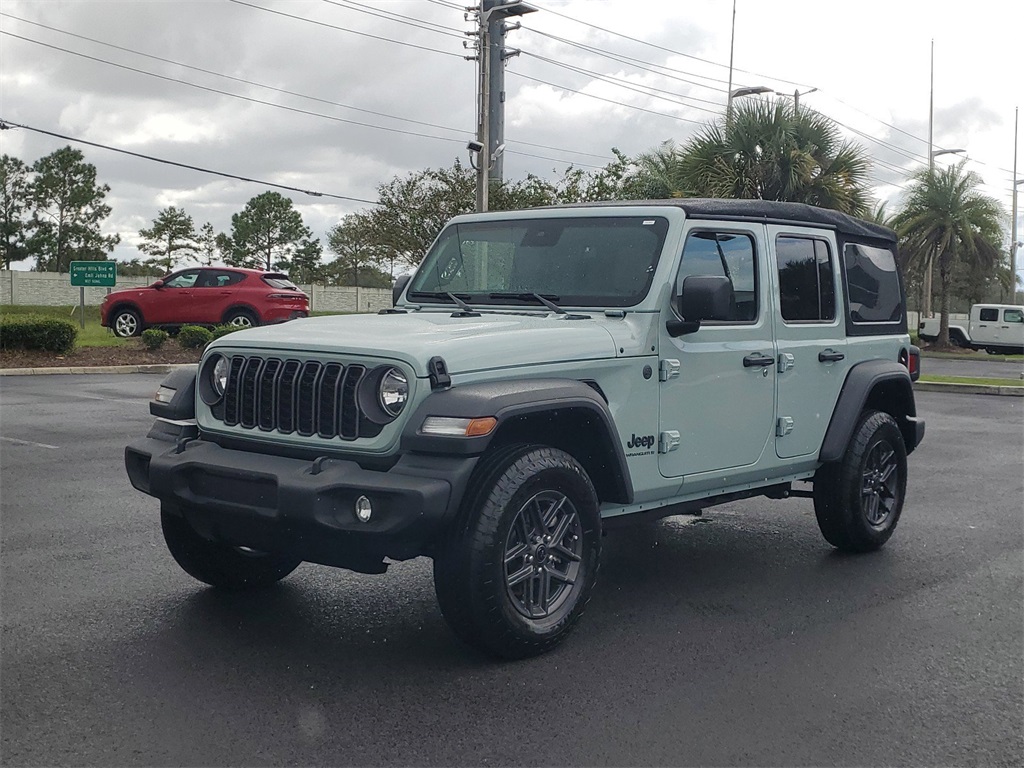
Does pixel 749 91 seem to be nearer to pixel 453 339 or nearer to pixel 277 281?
pixel 277 281

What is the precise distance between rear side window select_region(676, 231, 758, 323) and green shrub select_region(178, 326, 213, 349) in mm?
18108

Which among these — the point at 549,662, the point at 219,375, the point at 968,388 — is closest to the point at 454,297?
the point at 219,375

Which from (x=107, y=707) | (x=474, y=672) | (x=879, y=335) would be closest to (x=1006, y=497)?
(x=879, y=335)

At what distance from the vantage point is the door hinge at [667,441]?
5219mm

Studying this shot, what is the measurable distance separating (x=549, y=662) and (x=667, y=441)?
4.09ft

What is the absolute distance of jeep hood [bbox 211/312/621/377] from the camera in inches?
175

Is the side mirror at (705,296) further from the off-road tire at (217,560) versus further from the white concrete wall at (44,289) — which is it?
the white concrete wall at (44,289)

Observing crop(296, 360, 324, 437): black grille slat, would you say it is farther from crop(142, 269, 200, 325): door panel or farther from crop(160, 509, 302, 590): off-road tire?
crop(142, 269, 200, 325): door panel

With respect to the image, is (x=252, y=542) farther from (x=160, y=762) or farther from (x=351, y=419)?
(x=160, y=762)

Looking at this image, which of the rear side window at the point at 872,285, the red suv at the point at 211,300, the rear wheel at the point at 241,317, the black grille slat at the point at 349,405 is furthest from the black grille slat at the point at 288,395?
the rear wheel at the point at 241,317

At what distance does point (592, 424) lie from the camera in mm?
4824

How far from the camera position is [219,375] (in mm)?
5008

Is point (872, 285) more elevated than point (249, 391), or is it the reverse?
point (872, 285)

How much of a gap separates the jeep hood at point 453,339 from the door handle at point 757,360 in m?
0.92
